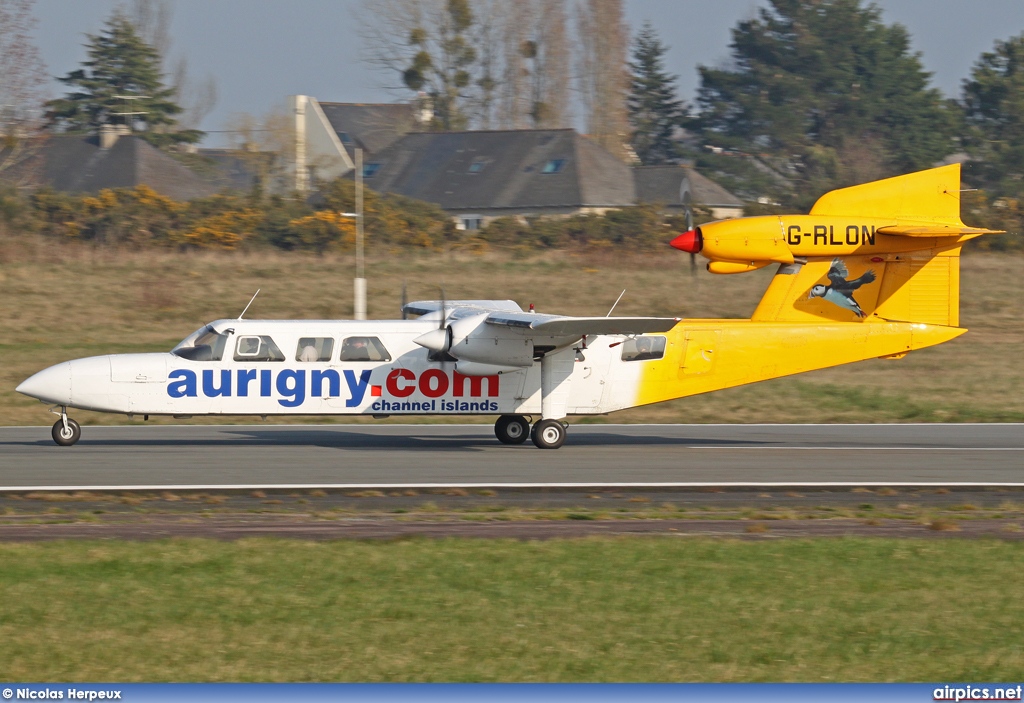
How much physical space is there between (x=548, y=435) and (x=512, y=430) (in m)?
1.04

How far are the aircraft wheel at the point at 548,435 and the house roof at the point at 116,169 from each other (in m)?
43.3

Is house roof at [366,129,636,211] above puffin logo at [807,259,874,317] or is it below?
above

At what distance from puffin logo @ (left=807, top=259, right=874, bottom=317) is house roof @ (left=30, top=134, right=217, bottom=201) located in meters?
44.4

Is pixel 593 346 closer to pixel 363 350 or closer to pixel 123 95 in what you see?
pixel 363 350

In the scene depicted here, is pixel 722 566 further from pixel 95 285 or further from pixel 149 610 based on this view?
pixel 95 285

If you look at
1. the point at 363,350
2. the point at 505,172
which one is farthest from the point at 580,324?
the point at 505,172

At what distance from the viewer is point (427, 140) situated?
65875mm

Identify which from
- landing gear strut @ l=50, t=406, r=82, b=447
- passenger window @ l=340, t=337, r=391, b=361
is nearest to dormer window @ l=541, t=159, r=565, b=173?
passenger window @ l=340, t=337, r=391, b=361

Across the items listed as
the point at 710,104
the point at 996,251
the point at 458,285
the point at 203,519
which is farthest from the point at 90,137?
the point at 203,519

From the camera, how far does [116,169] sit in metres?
59.5

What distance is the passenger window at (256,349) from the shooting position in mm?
17188

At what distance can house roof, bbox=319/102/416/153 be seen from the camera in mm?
76250

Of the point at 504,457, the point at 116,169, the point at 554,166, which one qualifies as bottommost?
the point at 504,457

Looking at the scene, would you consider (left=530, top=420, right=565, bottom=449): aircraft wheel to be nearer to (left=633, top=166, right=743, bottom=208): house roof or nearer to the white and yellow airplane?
the white and yellow airplane
